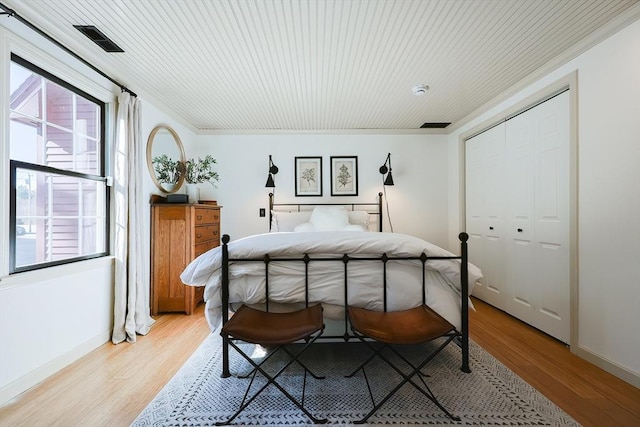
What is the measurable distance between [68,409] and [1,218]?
1.18 meters

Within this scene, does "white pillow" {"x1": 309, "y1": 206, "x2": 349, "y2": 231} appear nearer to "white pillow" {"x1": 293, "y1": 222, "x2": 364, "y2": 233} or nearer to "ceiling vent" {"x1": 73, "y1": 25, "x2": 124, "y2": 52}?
"white pillow" {"x1": 293, "y1": 222, "x2": 364, "y2": 233}

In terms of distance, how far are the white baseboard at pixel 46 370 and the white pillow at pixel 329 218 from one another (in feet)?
7.94

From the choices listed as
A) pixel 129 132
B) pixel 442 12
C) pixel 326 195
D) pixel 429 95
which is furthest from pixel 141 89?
pixel 429 95

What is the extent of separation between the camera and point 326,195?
417 centimetres

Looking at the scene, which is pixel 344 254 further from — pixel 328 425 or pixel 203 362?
pixel 203 362

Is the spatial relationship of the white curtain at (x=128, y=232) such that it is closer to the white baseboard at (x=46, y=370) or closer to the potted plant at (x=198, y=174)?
the white baseboard at (x=46, y=370)

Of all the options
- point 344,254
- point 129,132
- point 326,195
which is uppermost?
point 129,132

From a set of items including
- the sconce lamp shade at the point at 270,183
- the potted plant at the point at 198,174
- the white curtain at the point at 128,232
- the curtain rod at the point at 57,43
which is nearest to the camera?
the curtain rod at the point at 57,43

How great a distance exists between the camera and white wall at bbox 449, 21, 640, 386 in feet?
5.79

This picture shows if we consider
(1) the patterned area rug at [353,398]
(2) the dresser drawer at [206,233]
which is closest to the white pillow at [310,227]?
(2) the dresser drawer at [206,233]

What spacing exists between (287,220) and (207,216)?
103cm

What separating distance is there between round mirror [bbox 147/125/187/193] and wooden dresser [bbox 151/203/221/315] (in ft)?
1.39

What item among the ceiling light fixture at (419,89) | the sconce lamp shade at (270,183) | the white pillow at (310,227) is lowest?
the white pillow at (310,227)

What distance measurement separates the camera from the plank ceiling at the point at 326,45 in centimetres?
173
